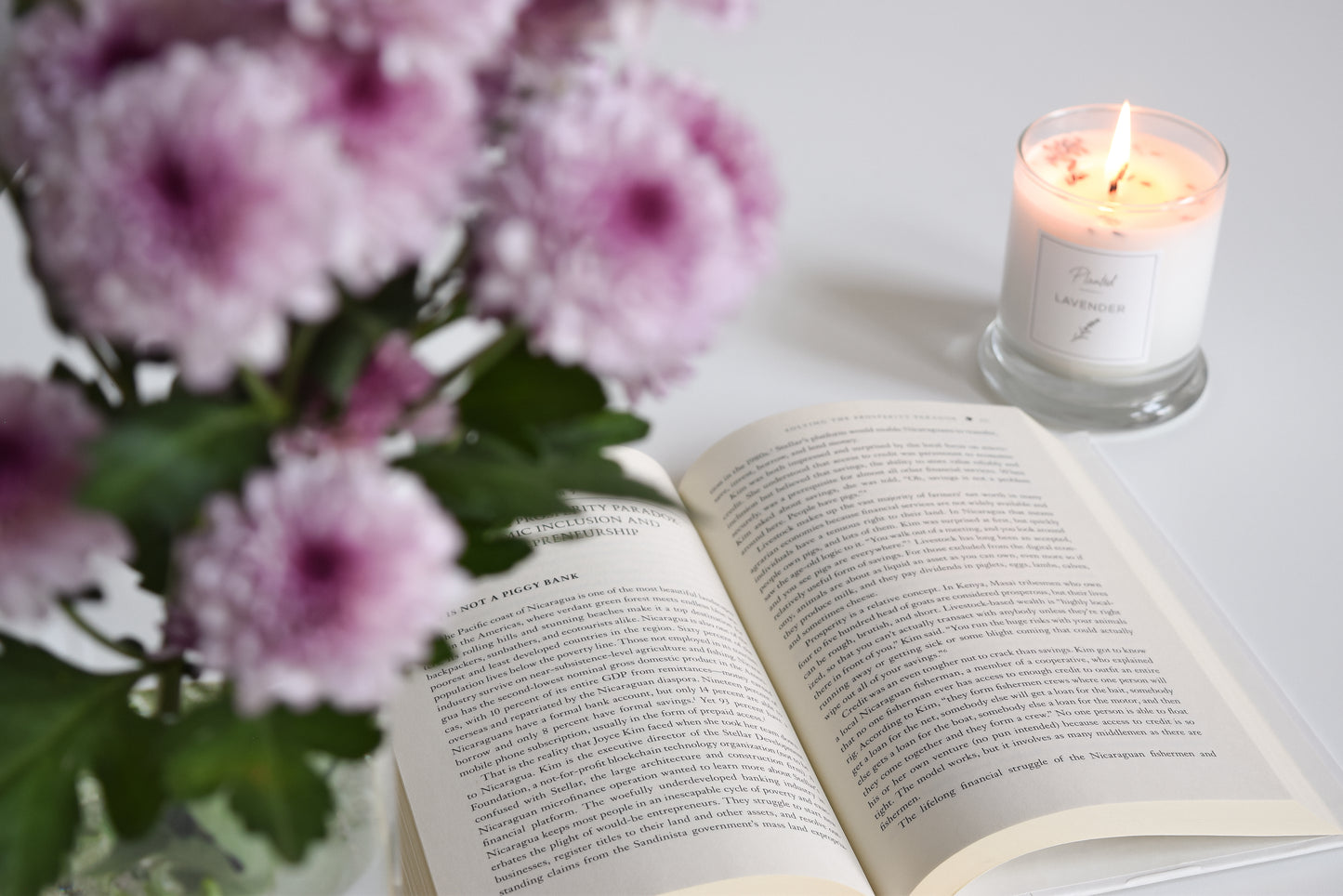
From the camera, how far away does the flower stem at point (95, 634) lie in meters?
0.40

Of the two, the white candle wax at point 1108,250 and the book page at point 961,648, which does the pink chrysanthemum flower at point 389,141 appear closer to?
the book page at point 961,648

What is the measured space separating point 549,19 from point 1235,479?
76cm

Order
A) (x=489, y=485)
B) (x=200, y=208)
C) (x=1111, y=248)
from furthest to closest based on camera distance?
1. (x=1111, y=248)
2. (x=489, y=485)
3. (x=200, y=208)

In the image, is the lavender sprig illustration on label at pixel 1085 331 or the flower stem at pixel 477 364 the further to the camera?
the lavender sprig illustration on label at pixel 1085 331

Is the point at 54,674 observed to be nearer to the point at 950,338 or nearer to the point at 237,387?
the point at 237,387

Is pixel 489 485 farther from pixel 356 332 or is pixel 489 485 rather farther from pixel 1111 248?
pixel 1111 248

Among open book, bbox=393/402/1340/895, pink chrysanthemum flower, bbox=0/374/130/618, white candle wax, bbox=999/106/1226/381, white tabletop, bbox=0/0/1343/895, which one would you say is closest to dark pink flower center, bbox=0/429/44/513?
pink chrysanthemum flower, bbox=0/374/130/618

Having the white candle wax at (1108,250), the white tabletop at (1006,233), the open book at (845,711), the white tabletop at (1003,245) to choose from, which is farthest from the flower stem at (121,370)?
the white candle wax at (1108,250)

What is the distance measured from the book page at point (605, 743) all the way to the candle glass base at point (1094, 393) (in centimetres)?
32

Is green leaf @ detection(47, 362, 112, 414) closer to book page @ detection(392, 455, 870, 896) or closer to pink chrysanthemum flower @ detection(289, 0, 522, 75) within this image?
pink chrysanthemum flower @ detection(289, 0, 522, 75)

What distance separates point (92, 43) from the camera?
0.99ft

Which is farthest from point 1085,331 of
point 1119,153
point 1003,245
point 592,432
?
point 592,432

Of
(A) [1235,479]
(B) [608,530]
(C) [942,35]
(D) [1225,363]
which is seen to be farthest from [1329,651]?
(C) [942,35]

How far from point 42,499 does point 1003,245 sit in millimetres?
939
